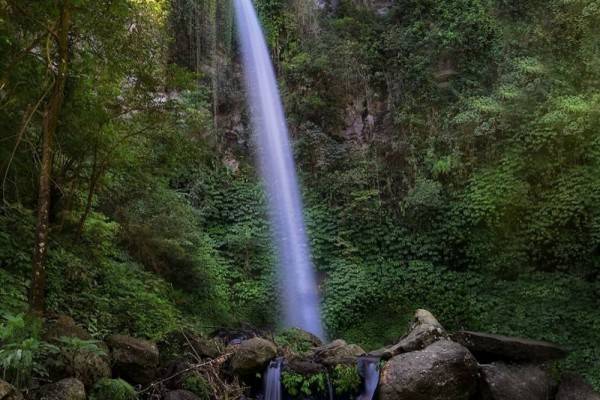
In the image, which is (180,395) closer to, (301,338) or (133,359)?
(133,359)

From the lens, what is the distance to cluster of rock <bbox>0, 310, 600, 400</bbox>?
596 cm

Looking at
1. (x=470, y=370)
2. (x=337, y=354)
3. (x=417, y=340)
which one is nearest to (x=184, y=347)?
(x=337, y=354)

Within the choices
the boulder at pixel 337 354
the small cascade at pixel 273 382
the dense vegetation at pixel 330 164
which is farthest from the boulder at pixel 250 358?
the dense vegetation at pixel 330 164

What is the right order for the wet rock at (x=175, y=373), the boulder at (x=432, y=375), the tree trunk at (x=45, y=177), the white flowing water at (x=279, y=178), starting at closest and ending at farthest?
the tree trunk at (x=45, y=177), the wet rock at (x=175, y=373), the boulder at (x=432, y=375), the white flowing water at (x=279, y=178)

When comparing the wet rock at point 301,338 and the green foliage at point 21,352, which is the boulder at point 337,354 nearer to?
the wet rock at point 301,338

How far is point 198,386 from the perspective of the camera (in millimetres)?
6324

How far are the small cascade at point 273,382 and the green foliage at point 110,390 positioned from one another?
239cm

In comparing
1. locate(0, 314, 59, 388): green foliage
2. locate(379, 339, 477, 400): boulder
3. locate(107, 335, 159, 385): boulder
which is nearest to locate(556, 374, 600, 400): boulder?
locate(379, 339, 477, 400): boulder

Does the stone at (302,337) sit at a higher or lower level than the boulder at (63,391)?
lower

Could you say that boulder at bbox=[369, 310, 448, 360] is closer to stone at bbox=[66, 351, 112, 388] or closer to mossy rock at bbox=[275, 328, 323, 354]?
mossy rock at bbox=[275, 328, 323, 354]

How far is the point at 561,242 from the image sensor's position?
1015 cm

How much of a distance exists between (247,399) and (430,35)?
39.7 feet

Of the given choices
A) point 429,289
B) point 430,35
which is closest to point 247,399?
point 429,289

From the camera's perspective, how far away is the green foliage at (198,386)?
6262mm
